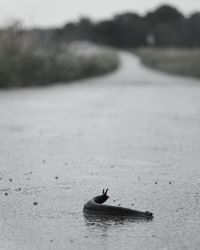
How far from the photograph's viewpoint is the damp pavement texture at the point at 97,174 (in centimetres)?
575

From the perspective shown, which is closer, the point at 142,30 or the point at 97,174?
the point at 97,174

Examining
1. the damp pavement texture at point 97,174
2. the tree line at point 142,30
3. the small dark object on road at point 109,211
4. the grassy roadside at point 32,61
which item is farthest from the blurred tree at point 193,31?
the small dark object on road at point 109,211

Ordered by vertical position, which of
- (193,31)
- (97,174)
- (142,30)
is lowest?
(97,174)

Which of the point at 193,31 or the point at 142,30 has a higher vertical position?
the point at 142,30

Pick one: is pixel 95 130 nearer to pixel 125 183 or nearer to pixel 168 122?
pixel 168 122

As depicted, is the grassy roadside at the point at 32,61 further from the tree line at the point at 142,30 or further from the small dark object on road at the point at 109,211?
the tree line at the point at 142,30

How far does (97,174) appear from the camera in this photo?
353 inches

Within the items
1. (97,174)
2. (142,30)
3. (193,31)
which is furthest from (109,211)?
(142,30)

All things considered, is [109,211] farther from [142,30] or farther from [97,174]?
[142,30]

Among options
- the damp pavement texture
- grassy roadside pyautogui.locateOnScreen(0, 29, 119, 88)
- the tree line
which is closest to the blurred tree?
the tree line

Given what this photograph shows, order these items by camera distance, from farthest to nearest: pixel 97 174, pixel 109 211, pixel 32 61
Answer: pixel 32 61, pixel 97 174, pixel 109 211

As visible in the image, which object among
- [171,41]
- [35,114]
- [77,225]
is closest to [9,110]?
[35,114]

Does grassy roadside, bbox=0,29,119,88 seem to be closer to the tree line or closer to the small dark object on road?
the small dark object on road

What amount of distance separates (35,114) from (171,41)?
122m
